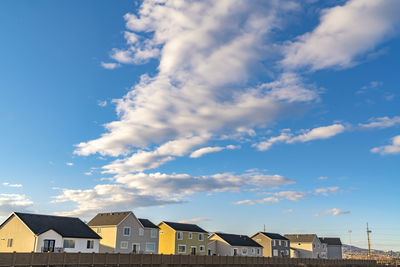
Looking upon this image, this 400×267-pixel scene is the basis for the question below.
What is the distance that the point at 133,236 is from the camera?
242ft

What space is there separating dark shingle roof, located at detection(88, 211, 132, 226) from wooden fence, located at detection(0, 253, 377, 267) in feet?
59.6

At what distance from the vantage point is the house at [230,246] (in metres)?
91.9

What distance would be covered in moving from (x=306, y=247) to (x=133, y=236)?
2429 inches

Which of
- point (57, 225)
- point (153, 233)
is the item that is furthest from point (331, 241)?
point (57, 225)

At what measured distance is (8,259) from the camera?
41281 millimetres

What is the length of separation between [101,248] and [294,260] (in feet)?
128

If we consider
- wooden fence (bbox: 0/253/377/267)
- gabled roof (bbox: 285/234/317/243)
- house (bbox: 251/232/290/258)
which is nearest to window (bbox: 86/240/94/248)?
wooden fence (bbox: 0/253/377/267)

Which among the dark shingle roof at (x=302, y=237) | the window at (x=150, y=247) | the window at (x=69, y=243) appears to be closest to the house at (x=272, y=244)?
the dark shingle roof at (x=302, y=237)

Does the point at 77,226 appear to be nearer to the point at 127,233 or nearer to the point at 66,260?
the point at 127,233

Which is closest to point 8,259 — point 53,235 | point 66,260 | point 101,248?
point 66,260

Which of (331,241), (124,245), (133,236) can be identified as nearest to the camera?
(124,245)

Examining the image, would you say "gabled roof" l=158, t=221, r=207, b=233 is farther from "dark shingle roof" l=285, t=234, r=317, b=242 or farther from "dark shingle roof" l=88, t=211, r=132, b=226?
"dark shingle roof" l=285, t=234, r=317, b=242

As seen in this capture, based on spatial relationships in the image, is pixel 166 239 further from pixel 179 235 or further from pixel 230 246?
pixel 230 246

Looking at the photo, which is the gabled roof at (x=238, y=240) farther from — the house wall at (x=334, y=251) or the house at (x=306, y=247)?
the house wall at (x=334, y=251)
